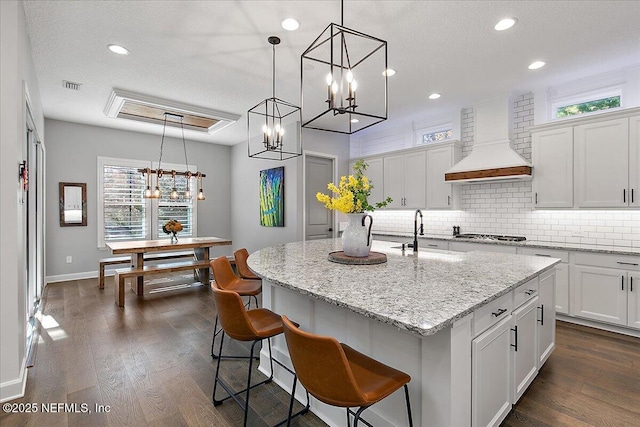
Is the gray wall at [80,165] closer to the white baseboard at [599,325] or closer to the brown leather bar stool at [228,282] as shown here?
the brown leather bar stool at [228,282]

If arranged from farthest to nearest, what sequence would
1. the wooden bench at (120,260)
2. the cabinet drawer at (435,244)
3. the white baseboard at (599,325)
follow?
the wooden bench at (120,260), the cabinet drawer at (435,244), the white baseboard at (599,325)

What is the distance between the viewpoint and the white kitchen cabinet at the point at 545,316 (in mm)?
2398

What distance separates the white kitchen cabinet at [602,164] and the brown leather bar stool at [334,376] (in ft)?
12.2

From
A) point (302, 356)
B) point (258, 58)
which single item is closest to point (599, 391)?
point (302, 356)

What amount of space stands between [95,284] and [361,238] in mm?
5410

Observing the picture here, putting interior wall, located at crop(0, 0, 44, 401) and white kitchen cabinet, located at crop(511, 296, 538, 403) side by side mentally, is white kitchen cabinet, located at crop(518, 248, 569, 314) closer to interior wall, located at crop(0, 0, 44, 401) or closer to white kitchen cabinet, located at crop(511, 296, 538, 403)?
white kitchen cabinet, located at crop(511, 296, 538, 403)

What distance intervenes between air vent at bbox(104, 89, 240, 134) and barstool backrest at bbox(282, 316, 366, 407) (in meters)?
4.32

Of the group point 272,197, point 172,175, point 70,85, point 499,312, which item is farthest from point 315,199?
point 499,312

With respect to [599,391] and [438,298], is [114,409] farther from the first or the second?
[599,391]

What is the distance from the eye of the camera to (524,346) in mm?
2109

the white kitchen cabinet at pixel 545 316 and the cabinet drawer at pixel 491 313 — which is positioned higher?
the cabinet drawer at pixel 491 313

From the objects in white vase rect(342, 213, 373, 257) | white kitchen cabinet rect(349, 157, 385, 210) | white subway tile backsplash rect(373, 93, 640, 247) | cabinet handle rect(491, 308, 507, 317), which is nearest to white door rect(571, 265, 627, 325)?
white subway tile backsplash rect(373, 93, 640, 247)

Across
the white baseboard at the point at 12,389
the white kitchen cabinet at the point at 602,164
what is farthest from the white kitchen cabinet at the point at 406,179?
the white baseboard at the point at 12,389

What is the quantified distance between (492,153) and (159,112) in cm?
508
